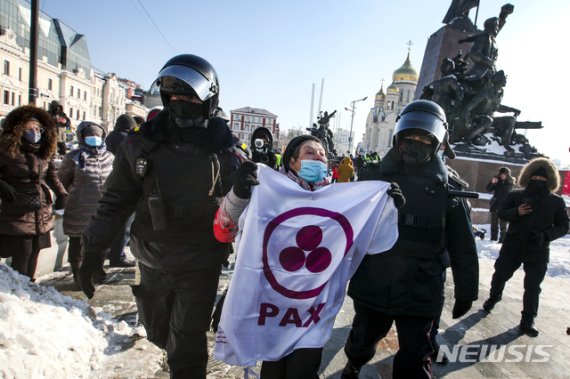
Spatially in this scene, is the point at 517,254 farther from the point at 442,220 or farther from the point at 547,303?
the point at 442,220

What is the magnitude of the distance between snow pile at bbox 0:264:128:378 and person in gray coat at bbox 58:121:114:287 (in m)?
1.24

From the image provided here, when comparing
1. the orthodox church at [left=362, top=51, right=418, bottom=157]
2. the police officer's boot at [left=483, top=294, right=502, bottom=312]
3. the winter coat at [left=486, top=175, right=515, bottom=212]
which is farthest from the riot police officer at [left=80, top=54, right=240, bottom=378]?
the orthodox church at [left=362, top=51, right=418, bottom=157]

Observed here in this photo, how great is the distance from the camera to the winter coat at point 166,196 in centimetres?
229

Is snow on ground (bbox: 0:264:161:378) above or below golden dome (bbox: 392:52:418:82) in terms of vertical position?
below

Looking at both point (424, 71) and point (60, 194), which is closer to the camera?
point (60, 194)

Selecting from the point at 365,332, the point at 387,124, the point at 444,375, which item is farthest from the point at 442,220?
the point at 387,124

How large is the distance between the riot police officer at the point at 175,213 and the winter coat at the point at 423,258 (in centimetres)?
108

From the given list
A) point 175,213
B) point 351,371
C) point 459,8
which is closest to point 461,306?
point 351,371

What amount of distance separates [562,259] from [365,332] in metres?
7.60

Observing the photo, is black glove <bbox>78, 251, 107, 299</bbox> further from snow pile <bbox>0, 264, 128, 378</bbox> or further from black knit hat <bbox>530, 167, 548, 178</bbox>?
black knit hat <bbox>530, 167, 548, 178</bbox>

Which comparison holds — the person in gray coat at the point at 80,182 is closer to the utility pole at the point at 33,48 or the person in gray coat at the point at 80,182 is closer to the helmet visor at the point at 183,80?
the helmet visor at the point at 183,80

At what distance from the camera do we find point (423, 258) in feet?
8.21

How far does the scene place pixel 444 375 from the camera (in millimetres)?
3281

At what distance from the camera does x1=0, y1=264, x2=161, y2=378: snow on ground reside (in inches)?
93.2
